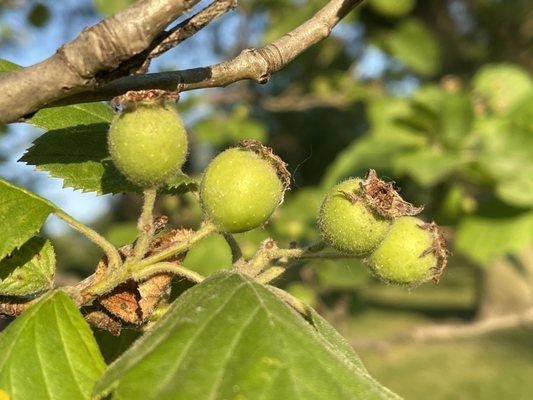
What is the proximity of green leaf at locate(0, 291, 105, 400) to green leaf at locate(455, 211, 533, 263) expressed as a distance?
4812 millimetres

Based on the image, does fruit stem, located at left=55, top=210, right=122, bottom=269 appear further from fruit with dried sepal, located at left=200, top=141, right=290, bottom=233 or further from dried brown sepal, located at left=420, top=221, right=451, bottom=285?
dried brown sepal, located at left=420, top=221, right=451, bottom=285

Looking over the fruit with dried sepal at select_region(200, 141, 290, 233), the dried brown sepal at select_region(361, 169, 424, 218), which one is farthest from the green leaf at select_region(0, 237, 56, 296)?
the dried brown sepal at select_region(361, 169, 424, 218)

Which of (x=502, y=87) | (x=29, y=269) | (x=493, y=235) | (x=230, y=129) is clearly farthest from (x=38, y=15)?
(x=29, y=269)

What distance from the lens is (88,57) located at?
110cm

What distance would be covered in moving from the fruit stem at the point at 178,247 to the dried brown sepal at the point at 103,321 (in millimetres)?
145

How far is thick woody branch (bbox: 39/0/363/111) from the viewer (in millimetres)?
1279

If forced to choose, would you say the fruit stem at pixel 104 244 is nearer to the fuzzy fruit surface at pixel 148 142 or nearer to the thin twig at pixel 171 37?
the fuzzy fruit surface at pixel 148 142

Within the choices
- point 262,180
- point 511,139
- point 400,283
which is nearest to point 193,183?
point 262,180

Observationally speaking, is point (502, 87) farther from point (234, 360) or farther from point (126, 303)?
point (234, 360)

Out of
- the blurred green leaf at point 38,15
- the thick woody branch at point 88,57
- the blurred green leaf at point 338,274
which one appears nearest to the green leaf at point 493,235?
the blurred green leaf at point 338,274

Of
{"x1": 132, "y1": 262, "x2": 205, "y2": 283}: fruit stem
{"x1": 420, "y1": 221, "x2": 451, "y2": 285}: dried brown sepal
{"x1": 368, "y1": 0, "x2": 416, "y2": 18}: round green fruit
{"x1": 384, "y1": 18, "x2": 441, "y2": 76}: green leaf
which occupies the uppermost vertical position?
{"x1": 132, "y1": 262, "x2": 205, "y2": 283}: fruit stem

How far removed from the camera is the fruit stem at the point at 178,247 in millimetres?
1344

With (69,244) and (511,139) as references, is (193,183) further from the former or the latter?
(69,244)

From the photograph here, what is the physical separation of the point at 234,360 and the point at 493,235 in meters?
5.10
